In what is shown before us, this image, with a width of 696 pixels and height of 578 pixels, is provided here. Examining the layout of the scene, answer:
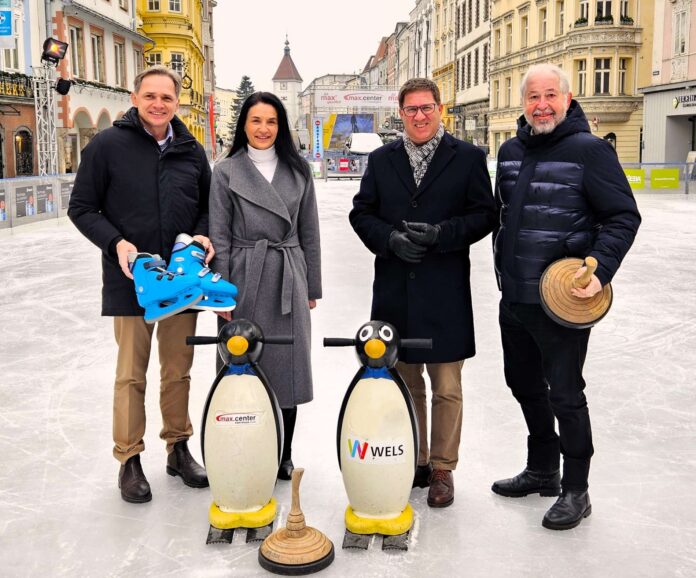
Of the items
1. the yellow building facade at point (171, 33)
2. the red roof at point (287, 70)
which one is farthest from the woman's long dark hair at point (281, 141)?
the red roof at point (287, 70)

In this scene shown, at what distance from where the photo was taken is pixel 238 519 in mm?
3141

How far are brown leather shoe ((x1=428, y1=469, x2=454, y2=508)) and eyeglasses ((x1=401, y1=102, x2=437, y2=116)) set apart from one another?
1.59 meters

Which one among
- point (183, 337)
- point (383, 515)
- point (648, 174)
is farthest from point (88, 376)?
point (648, 174)

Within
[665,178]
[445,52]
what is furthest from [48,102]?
[445,52]

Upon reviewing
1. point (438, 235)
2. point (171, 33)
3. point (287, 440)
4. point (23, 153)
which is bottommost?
point (287, 440)

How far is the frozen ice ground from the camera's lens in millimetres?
3000

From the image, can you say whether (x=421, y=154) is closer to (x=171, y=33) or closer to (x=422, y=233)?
(x=422, y=233)

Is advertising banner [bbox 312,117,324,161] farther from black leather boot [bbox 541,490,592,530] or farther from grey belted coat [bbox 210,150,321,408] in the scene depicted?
black leather boot [bbox 541,490,592,530]

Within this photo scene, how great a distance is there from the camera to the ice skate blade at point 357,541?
10.0 ft

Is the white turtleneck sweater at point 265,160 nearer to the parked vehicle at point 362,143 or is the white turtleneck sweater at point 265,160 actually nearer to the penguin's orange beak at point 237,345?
the penguin's orange beak at point 237,345

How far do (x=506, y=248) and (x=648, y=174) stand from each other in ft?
75.3

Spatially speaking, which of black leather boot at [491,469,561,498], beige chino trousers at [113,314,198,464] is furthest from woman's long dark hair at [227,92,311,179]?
black leather boot at [491,469,561,498]

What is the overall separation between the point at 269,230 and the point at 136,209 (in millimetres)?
586

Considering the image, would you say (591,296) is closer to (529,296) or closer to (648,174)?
(529,296)
